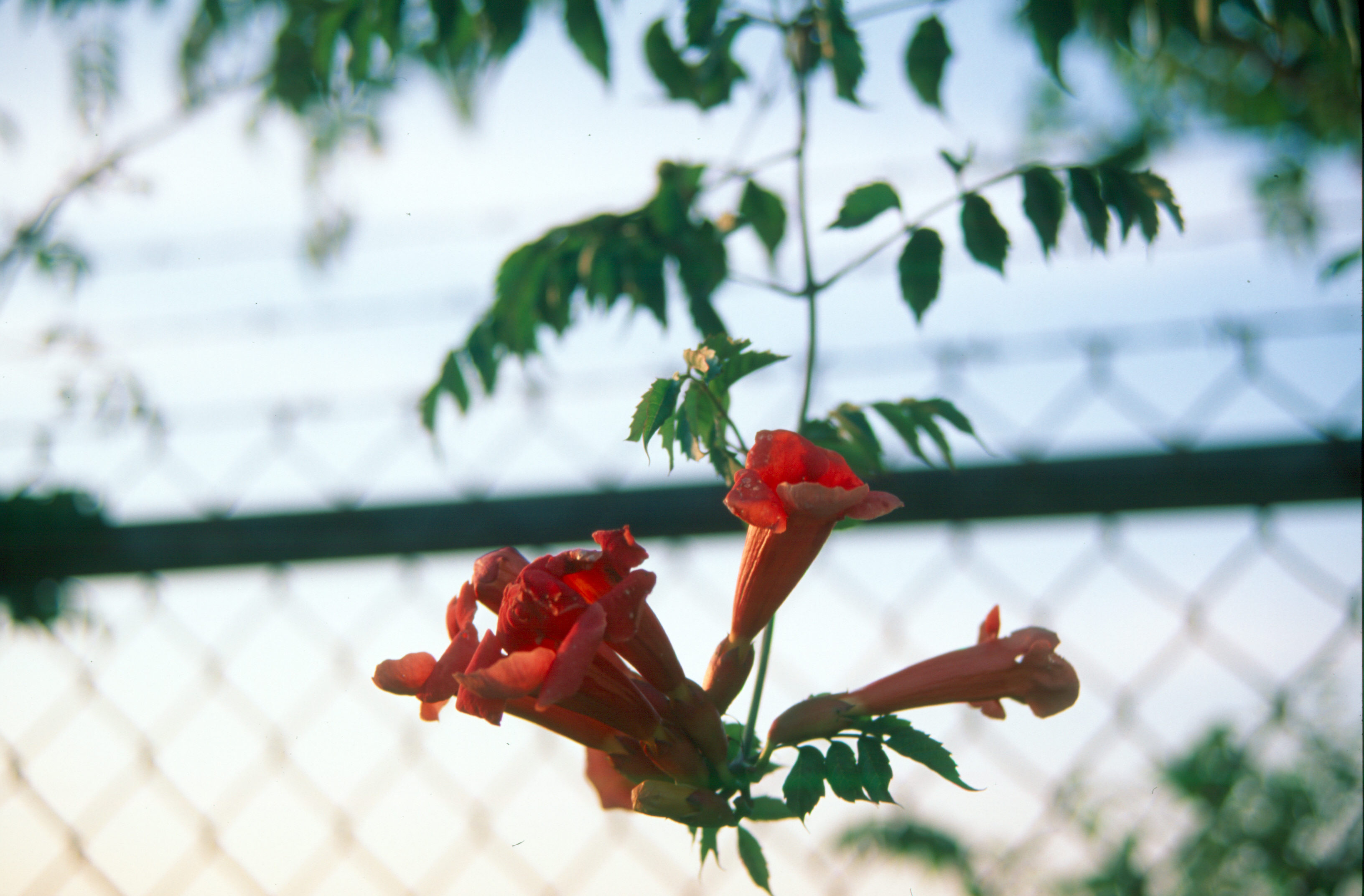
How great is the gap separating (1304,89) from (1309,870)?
2.05 m

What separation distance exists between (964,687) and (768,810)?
20cm

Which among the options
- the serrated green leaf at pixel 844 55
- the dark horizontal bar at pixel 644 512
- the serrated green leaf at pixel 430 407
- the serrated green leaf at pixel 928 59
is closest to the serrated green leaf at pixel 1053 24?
the serrated green leaf at pixel 928 59

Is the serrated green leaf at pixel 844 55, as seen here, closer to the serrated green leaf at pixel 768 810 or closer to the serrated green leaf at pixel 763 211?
the serrated green leaf at pixel 763 211

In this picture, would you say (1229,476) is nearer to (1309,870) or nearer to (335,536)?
(1309,870)

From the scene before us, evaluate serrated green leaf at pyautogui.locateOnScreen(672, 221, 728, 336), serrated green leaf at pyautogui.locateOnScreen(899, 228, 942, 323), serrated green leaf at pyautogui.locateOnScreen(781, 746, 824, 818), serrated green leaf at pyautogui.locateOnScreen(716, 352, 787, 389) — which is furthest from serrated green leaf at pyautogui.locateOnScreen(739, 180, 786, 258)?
serrated green leaf at pyautogui.locateOnScreen(781, 746, 824, 818)

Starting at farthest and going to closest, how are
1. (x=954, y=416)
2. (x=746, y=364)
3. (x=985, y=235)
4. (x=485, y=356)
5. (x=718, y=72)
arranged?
(x=485, y=356), (x=718, y=72), (x=985, y=235), (x=954, y=416), (x=746, y=364)

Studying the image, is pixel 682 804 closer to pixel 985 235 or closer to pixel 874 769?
pixel 874 769

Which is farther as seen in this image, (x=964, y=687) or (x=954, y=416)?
(x=954, y=416)

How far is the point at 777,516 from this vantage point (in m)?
0.62

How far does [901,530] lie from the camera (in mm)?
1562

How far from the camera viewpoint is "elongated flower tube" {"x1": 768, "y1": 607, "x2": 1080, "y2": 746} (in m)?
0.69

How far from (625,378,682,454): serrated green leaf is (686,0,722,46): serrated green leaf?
576 millimetres

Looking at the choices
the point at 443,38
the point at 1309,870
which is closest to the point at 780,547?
the point at 443,38

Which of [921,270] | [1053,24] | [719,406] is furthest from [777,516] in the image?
[1053,24]
